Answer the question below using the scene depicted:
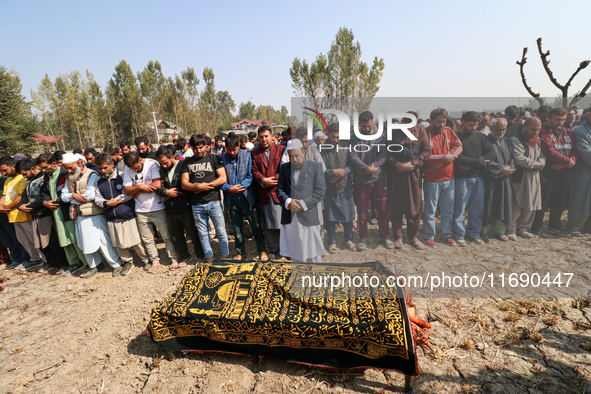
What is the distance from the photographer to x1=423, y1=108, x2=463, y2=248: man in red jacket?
2363 millimetres

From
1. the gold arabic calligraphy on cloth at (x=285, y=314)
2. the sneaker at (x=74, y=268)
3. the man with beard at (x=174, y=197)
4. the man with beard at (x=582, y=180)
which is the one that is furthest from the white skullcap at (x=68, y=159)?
the man with beard at (x=582, y=180)

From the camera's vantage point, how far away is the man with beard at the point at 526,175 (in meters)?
2.53

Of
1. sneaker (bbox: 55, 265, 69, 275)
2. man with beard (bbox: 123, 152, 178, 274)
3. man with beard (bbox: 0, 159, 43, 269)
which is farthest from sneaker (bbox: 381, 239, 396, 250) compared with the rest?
man with beard (bbox: 0, 159, 43, 269)

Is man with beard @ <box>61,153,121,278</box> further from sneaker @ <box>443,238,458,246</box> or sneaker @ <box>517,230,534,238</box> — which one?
sneaker @ <box>517,230,534,238</box>

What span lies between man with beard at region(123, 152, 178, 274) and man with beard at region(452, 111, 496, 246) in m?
3.55

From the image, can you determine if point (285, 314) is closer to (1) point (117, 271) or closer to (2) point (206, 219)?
(2) point (206, 219)

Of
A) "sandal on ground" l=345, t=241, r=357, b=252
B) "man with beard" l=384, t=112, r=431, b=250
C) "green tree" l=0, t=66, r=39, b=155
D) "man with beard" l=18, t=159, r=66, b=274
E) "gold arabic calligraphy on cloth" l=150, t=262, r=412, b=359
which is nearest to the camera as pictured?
"gold arabic calligraphy on cloth" l=150, t=262, r=412, b=359

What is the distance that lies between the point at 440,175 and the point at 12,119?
79.4ft

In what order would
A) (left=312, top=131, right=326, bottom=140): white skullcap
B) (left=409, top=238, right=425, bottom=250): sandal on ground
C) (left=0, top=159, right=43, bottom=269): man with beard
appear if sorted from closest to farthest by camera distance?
(left=312, top=131, right=326, bottom=140): white skullcap
(left=409, top=238, right=425, bottom=250): sandal on ground
(left=0, top=159, right=43, bottom=269): man with beard

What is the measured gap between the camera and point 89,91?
81.8 ft

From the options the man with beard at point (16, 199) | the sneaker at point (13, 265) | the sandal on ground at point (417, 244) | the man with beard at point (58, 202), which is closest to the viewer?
the sandal on ground at point (417, 244)

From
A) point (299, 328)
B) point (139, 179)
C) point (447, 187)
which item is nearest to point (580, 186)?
point (447, 187)

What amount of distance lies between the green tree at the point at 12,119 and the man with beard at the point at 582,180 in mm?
24339

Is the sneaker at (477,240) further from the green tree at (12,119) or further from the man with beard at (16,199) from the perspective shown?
the green tree at (12,119)
